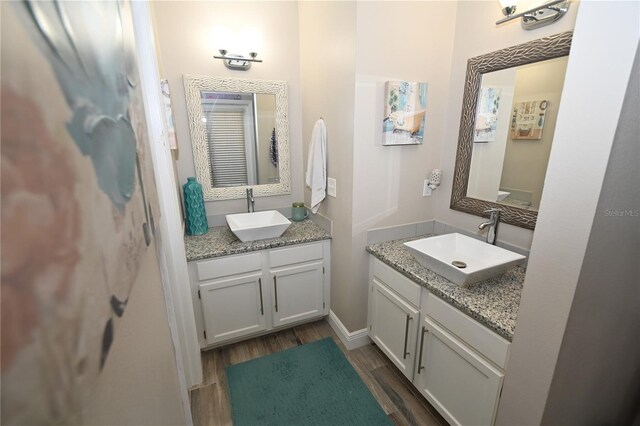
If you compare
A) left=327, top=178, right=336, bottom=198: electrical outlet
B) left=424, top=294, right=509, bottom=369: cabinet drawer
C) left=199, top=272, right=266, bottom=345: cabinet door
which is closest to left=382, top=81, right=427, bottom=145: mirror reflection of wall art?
left=327, top=178, right=336, bottom=198: electrical outlet

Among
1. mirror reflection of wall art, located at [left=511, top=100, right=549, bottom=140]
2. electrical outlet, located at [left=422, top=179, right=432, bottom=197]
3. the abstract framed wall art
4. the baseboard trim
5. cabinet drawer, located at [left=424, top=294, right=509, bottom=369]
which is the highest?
mirror reflection of wall art, located at [left=511, top=100, right=549, bottom=140]

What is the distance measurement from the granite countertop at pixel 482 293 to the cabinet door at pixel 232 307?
1.02 meters

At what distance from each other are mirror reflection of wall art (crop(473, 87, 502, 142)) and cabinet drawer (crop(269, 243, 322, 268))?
1.34 m

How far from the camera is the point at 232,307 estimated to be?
2.02 meters

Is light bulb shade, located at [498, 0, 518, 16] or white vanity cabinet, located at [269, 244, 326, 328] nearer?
light bulb shade, located at [498, 0, 518, 16]

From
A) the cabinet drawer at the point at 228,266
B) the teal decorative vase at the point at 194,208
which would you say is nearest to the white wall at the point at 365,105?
the cabinet drawer at the point at 228,266

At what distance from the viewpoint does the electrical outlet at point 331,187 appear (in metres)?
2.03

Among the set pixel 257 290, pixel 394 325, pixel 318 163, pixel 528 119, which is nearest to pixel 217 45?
pixel 318 163

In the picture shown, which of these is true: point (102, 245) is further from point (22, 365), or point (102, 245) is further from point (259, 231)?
point (259, 231)

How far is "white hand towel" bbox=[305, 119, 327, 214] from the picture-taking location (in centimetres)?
205

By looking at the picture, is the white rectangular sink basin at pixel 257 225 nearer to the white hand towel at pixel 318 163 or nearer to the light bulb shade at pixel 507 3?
the white hand towel at pixel 318 163

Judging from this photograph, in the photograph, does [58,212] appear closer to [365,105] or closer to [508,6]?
[365,105]

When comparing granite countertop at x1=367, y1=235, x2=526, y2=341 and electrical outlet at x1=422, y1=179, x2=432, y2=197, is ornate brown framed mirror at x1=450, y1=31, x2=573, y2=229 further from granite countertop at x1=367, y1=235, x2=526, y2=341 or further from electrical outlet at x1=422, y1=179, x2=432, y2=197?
granite countertop at x1=367, y1=235, x2=526, y2=341

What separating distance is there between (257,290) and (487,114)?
1.93m
